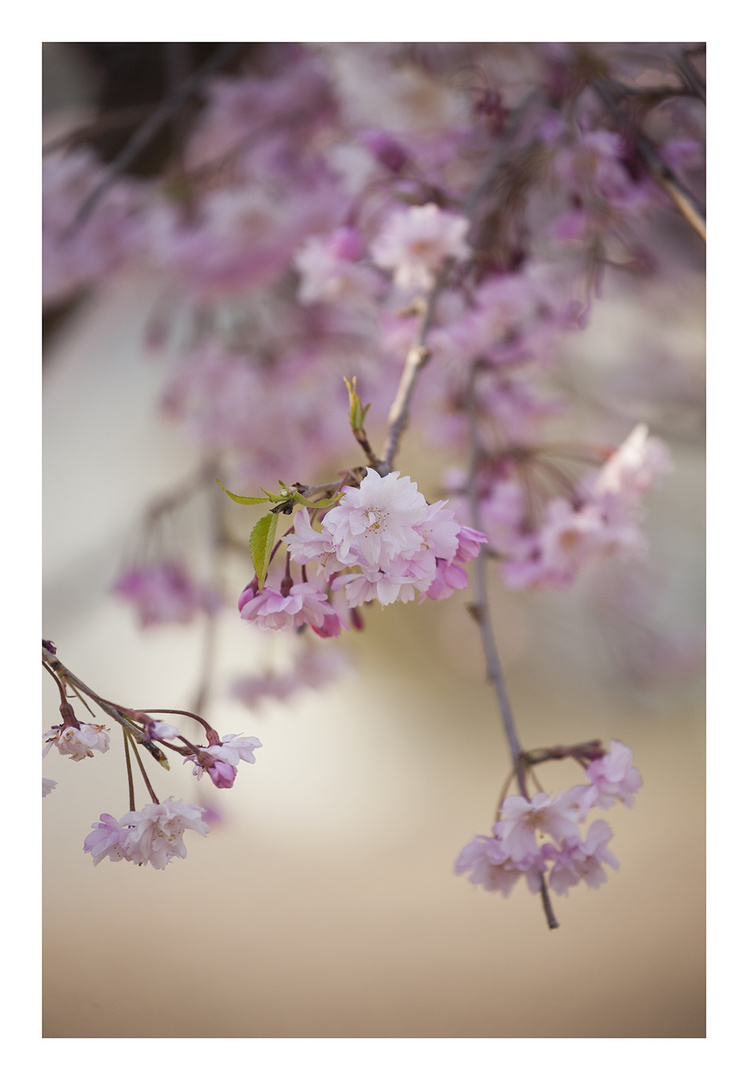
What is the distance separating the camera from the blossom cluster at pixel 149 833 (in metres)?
0.71

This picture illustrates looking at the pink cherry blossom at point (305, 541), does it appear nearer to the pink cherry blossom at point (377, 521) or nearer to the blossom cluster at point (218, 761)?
the pink cherry blossom at point (377, 521)

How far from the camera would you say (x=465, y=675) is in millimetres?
1364

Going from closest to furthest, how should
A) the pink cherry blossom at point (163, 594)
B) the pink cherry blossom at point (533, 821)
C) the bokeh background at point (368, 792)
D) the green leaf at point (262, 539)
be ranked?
the green leaf at point (262, 539) < the pink cherry blossom at point (533, 821) < the bokeh background at point (368, 792) < the pink cherry blossom at point (163, 594)

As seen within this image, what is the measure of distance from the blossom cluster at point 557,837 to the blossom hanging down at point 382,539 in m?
0.29

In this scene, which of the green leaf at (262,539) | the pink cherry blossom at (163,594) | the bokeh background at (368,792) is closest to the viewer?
the green leaf at (262,539)

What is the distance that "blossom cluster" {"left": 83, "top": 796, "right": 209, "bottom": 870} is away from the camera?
0.71m

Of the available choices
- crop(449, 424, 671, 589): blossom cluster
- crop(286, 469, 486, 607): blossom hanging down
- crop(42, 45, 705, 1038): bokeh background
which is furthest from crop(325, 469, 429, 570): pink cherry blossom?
crop(42, 45, 705, 1038): bokeh background

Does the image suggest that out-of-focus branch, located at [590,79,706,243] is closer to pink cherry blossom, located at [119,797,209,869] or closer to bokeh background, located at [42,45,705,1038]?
bokeh background, located at [42,45,705,1038]

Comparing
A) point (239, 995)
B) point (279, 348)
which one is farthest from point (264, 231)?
point (239, 995)

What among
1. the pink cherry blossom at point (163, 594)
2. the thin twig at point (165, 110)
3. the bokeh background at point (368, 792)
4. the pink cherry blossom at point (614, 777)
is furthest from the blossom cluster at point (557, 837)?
the thin twig at point (165, 110)

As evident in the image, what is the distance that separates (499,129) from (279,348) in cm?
50

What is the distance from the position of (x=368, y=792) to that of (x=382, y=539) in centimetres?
83

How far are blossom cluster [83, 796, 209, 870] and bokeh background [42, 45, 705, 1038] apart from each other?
449 mm

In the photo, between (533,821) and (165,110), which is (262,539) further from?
(165,110)
